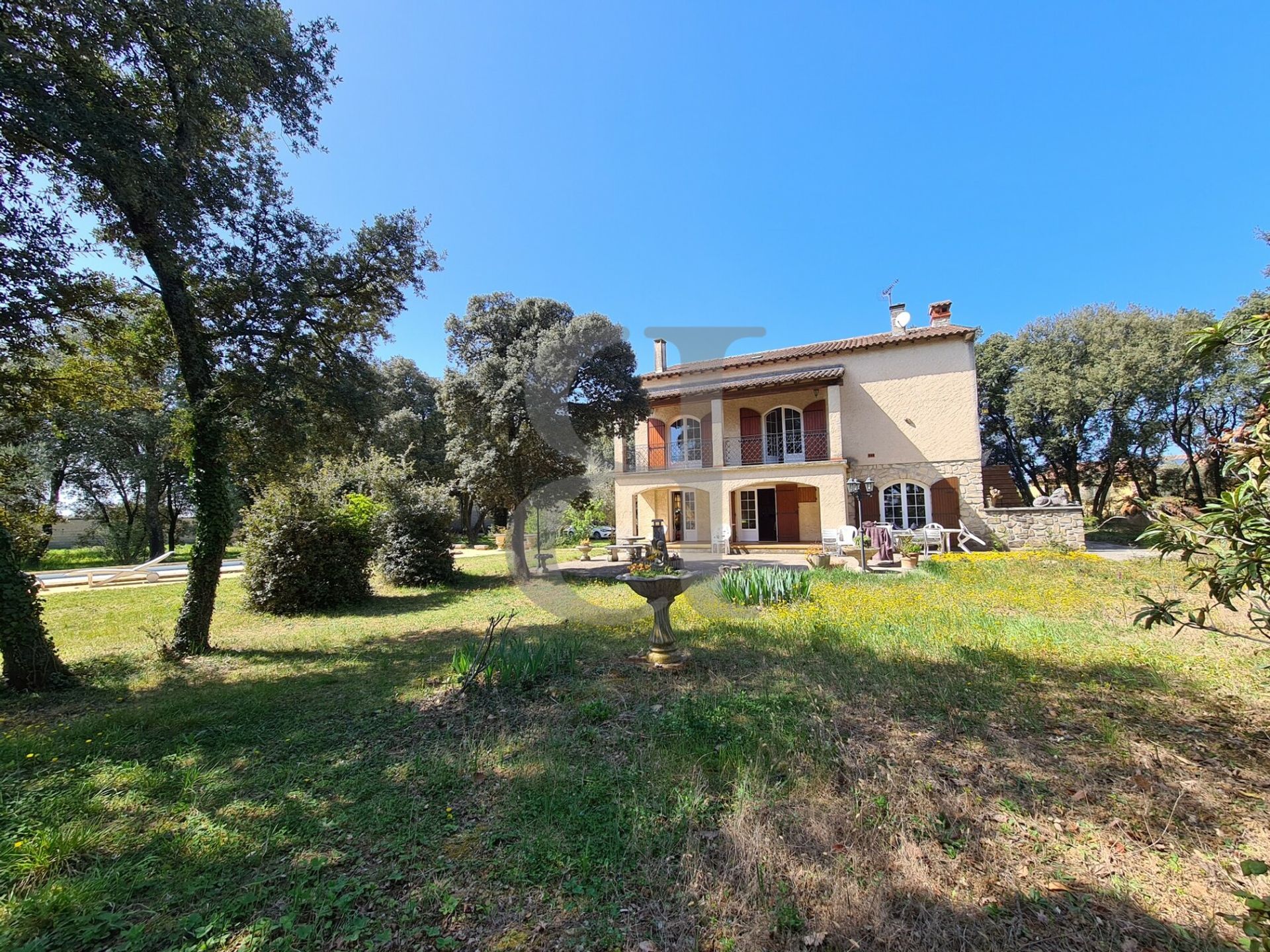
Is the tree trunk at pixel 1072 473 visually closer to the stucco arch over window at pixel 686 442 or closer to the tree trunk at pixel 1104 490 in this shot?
the tree trunk at pixel 1104 490

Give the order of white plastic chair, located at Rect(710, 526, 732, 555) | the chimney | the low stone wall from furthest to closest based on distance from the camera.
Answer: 1. the chimney
2. white plastic chair, located at Rect(710, 526, 732, 555)
3. the low stone wall

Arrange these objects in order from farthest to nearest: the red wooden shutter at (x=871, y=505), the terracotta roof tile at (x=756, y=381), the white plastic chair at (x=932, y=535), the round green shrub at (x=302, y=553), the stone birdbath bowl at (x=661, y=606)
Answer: the red wooden shutter at (x=871, y=505), the terracotta roof tile at (x=756, y=381), the white plastic chair at (x=932, y=535), the round green shrub at (x=302, y=553), the stone birdbath bowl at (x=661, y=606)

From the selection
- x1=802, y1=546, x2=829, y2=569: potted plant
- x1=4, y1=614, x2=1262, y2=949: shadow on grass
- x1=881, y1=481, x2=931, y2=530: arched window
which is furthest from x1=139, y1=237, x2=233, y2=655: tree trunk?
x1=881, y1=481, x2=931, y2=530: arched window

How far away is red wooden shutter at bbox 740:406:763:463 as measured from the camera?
17.5 metres

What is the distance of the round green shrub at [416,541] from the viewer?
1183 cm

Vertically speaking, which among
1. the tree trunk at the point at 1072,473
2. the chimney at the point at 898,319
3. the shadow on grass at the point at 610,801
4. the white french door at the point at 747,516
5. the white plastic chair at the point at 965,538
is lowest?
the shadow on grass at the point at 610,801

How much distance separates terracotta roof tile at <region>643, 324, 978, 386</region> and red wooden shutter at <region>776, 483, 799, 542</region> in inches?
180

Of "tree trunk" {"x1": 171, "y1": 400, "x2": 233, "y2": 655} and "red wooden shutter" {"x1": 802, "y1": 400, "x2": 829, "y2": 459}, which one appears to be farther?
"red wooden shutter" {"x1": 802, "y1": 400, "x2": 829, "y2": 459}

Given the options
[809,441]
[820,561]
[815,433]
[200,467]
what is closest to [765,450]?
[809,441]

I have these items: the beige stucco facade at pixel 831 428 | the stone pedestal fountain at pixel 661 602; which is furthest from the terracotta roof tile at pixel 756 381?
the stone pedestal fountain at pixel 661 602

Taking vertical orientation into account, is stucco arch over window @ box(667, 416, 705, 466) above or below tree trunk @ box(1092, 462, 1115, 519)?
above

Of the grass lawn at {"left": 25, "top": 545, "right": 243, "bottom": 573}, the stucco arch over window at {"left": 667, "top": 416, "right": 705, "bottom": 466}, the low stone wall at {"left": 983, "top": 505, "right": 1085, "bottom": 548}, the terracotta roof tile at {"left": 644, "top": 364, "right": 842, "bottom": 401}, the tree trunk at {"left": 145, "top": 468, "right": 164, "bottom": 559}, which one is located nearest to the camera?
the low stone wall at {"left": 983, "top": 505, "right": 1085, "bottom": 548}

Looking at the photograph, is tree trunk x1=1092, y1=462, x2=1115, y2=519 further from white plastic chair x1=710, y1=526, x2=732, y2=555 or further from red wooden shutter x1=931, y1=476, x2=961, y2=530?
white plastic chair x1=710, y1=526, x2=732, y2=555

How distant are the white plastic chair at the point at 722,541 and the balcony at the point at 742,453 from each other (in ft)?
7.52
